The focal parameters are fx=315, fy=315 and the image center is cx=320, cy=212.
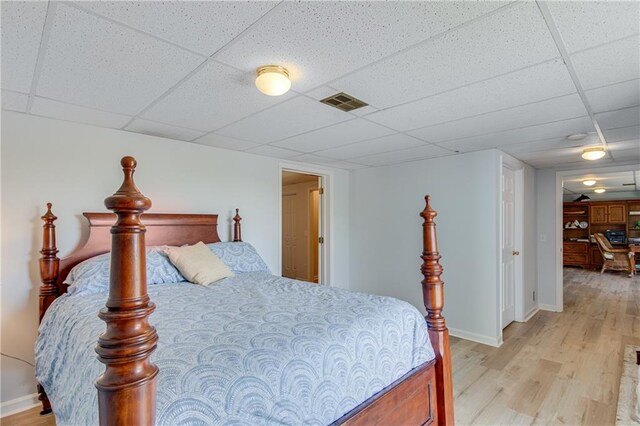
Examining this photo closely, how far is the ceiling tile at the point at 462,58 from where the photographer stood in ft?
4.24

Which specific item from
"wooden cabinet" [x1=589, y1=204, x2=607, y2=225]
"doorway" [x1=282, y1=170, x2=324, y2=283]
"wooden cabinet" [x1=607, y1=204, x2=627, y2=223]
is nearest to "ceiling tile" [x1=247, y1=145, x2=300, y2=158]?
"doorway" [x1=282, y1=170, x2=324, y2=283]

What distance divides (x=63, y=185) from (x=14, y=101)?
0.65m

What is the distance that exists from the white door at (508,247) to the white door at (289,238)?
3.91 meters

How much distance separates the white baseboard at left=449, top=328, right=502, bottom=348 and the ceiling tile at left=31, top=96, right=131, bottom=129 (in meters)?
3.97

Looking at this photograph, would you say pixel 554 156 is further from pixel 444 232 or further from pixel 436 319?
pixel 436 319

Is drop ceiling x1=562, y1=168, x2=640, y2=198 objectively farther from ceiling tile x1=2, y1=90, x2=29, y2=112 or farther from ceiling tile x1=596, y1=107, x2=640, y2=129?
ceiling tile x1=2, y1=90, x2=29, y2=112

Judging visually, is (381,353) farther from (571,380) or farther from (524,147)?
(524,147)

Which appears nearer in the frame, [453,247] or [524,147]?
[524,147]

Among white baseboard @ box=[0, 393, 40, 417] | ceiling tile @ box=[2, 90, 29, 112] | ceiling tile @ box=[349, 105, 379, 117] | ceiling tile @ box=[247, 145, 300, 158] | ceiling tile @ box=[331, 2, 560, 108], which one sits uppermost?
ceiling tile @ box=[331, 2, 560, 108]

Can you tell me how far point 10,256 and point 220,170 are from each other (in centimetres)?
180

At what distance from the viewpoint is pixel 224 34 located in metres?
1.35

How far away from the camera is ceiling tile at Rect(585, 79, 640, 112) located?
72.1 inches

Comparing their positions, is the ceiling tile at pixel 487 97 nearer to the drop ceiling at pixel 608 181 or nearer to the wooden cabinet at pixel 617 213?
the drop ceiling at pixel 608 181

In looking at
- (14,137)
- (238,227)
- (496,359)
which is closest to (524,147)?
(496,359)
